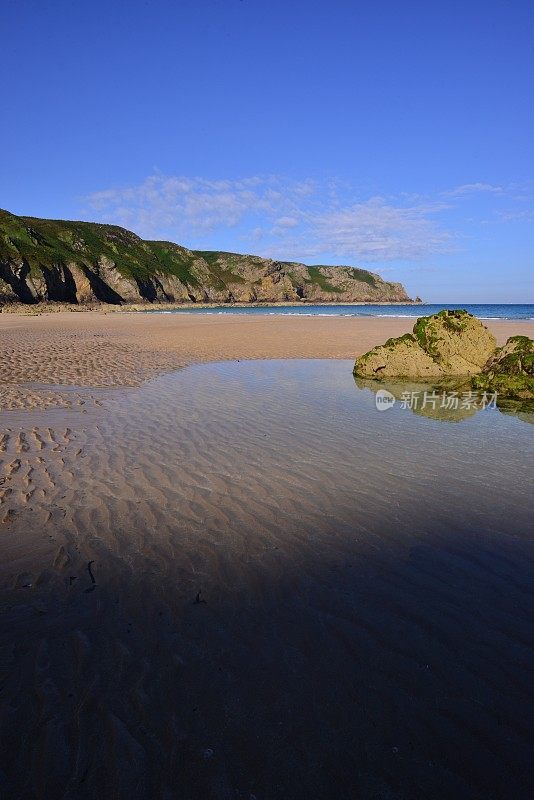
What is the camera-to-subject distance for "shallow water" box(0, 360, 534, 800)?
2.70m

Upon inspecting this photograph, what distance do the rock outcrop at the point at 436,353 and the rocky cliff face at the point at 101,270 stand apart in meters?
86.4

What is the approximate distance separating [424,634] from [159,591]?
7.85 ft

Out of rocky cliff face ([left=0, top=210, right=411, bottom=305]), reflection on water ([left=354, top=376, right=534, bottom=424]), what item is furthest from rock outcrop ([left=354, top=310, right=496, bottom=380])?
rocky cliff face ([left=0, top=210, right=411, bottom=305])

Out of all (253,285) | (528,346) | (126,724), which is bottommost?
(126,724)

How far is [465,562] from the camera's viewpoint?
15.9 ft

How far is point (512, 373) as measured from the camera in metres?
13.9

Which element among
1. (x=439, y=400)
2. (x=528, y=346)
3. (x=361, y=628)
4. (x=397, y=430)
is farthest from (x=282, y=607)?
(x=528, y=346)

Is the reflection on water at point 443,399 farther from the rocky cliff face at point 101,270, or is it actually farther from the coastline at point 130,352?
the rocky cliff face at point 101,270

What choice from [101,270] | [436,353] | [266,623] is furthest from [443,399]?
[101,270]

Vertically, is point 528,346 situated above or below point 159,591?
above

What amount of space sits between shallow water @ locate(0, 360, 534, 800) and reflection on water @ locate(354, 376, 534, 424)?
10.4 feet

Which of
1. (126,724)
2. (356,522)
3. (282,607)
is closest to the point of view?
(126,724)

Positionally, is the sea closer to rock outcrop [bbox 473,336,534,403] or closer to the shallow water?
rock outcrop [bbox 473,336,534,403]

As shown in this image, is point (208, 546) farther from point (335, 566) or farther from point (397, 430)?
point (397, 430)
